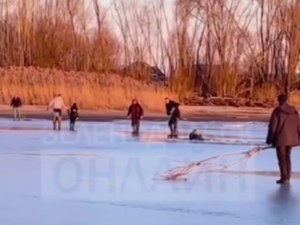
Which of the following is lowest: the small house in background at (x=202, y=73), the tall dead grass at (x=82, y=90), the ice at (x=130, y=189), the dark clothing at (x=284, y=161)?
the ice at (x=130, y=189)

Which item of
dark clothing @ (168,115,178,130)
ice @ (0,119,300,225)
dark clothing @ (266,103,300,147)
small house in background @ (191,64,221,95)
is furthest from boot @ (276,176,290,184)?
small house in background @ (191,64,221,95)

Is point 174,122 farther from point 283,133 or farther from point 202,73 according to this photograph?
point 202,73

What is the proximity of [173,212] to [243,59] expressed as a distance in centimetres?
4000

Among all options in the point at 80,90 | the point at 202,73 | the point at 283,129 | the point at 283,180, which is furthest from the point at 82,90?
the point at 283,180

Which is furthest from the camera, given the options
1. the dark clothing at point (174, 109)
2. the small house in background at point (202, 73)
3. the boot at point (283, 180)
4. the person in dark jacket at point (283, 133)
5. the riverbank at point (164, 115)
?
the small house in background at point (202, 73)

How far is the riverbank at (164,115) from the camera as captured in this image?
1252 inches

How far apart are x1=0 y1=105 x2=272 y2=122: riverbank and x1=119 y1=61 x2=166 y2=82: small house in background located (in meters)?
5.20

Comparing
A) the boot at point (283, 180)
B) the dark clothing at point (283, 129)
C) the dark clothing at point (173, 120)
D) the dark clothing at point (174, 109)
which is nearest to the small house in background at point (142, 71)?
the dark clothing at point (174, 109)

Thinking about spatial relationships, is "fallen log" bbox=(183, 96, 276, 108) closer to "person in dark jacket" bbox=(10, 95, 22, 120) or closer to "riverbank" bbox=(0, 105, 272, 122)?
"riverbank" bbox=(0, 105, 272, 122)

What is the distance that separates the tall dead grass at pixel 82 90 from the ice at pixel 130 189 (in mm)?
18799

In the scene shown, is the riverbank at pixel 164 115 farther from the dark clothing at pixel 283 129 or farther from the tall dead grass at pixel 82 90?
the dark clothing at pixel 283 129

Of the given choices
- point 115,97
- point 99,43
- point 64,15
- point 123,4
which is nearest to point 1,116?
point 115,97

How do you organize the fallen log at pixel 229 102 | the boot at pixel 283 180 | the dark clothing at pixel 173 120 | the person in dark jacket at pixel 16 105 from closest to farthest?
the boot at pixel 283 180 → the dark clothing at pixel 173 120 → the person in dark jacket at pixel 16 105 → the fallen log at pixel 229 102

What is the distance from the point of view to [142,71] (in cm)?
4453
